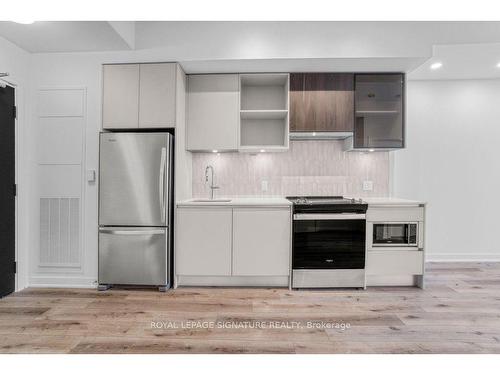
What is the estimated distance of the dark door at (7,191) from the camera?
10.2 ft

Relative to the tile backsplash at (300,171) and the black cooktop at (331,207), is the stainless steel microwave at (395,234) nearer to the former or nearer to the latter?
the black cooktop at (331,207)

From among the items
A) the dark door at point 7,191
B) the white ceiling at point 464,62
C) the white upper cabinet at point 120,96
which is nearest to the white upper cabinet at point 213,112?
the white upper cabinet at point 120,96

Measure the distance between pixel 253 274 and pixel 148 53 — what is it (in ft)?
8.13

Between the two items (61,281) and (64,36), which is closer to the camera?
(64,36)

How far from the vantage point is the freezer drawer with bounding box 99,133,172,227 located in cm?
324

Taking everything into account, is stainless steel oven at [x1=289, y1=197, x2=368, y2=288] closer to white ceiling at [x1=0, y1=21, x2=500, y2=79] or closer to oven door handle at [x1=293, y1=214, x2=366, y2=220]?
oven door handle at [x1=293, y1=214, x2=366, y2=220]

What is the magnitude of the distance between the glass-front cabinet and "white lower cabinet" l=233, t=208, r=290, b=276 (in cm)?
123

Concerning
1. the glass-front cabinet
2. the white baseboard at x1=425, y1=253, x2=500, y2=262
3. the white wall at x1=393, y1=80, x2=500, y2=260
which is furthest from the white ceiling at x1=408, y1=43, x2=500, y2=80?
the white baseboard at x1=425, y1=253, x2=500, y2=262

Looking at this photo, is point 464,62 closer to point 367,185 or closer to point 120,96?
point 367,185

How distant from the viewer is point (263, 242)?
132 inches

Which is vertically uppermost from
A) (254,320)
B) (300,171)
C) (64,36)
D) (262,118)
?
(64,36)

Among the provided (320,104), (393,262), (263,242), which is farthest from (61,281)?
(393,262)

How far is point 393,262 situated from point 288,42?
2456 mm

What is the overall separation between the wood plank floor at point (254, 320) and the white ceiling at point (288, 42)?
2.33 metres
